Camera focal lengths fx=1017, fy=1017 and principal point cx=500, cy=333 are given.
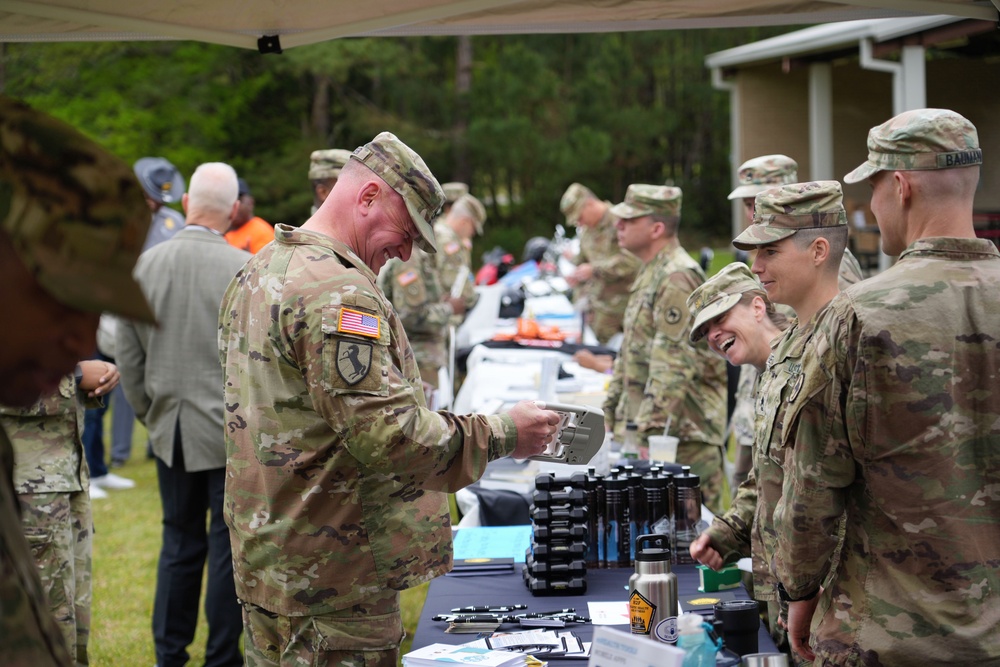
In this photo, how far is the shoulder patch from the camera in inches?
88.6

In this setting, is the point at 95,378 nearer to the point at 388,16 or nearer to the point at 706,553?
the point at 388,16

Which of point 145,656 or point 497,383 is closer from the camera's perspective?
point 145,656

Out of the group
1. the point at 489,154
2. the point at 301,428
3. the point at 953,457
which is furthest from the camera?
the point at 489,154

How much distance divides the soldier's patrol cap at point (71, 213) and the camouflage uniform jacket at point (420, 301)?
5.31 metres

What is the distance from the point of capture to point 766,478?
268 centimetres

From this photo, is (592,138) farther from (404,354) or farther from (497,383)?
(404,354)

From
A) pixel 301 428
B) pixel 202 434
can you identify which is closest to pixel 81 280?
pixel 301 428

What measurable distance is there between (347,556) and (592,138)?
20424mm

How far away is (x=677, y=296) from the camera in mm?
4625

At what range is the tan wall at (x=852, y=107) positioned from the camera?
4.09 metres

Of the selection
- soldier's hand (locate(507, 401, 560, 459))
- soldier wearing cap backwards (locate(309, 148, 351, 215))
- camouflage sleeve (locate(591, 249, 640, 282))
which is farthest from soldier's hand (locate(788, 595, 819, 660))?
camouflage sleeve (locate(591, 249, 640, 282))

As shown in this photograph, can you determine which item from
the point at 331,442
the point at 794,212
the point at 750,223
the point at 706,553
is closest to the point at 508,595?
the point at 706,553

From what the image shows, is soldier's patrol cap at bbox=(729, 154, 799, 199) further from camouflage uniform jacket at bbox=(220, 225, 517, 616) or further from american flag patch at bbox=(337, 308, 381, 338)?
american flag patch at bbox=(337, 308, 381, 338)

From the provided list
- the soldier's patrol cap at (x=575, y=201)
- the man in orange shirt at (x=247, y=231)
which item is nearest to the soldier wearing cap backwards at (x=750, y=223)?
the man in orange shirt at (x=247, y=231)
